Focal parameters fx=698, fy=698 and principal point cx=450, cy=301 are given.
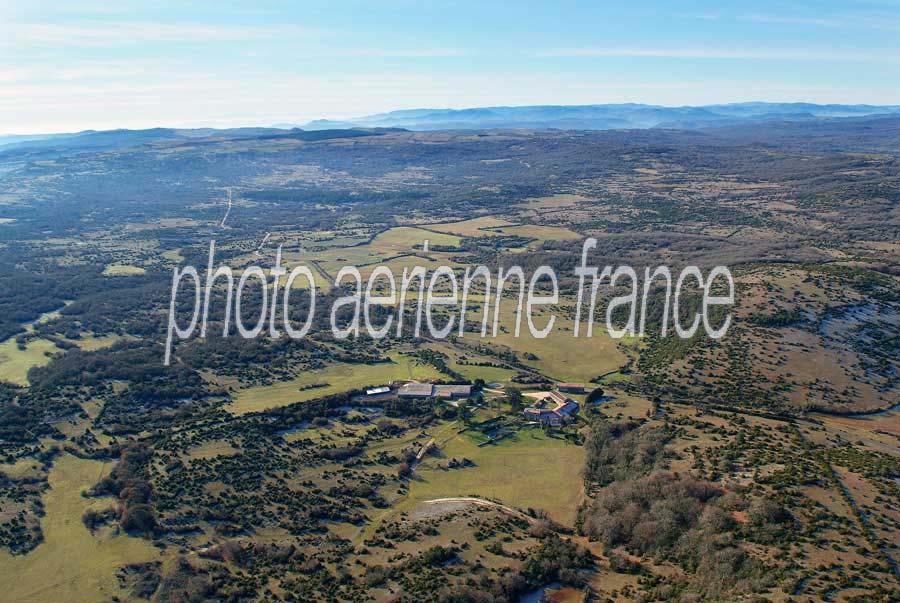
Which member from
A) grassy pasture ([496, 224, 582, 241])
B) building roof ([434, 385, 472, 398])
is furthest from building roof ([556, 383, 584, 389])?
grassy pasture ([496, 224, 582, 241])

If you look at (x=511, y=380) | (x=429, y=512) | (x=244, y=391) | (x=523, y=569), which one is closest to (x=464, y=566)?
(x=523, y=569)

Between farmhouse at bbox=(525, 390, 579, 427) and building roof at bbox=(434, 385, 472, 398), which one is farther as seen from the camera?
building roof at bbox=(434, 385, 472, 398)

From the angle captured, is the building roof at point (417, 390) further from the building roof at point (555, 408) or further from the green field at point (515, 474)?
the building roof at point (555, 408)

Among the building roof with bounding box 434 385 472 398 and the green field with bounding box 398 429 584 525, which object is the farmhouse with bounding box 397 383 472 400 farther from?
the green field with bounding box 398 429 584 525

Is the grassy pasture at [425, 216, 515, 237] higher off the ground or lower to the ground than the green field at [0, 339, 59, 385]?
higher

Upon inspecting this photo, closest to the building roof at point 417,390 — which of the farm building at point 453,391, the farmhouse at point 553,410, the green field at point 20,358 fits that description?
the farm building at point 453,391
